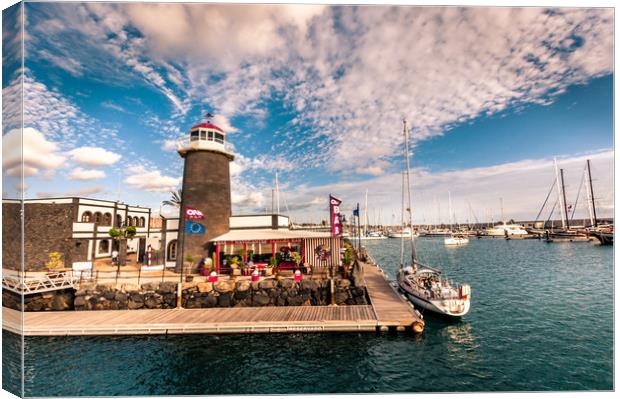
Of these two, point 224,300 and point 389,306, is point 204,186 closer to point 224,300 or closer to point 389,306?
point 224,300

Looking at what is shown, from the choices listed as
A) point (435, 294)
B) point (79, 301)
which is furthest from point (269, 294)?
point (79, 301)

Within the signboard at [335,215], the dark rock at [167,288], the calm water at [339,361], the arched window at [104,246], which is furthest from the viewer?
the arched window at [104,246]

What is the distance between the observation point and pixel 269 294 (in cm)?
1747

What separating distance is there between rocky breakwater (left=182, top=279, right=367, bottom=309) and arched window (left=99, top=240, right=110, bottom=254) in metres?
17.2

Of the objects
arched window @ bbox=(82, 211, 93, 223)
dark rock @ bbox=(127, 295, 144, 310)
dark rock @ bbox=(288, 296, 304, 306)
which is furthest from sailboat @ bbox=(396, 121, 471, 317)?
arched window @ bbox=(82, 211, 93, 223)

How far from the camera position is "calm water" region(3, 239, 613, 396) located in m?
10.1

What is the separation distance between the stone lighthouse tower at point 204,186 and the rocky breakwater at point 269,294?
5.74 meters

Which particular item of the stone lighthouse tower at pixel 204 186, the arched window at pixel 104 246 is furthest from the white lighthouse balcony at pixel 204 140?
the arched window at pixel 104 246

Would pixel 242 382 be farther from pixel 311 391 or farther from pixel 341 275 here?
pixel 341 275

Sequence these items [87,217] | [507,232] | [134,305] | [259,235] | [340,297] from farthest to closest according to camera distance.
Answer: [507,232], [87,217], [259,235], [134,305], [340,297]

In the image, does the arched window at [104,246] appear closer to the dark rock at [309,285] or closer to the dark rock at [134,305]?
the dark rock at [134,305]

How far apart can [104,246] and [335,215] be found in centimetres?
2564

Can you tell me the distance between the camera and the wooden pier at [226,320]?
1430 centimetres

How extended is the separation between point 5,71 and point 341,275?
18.6 meters
